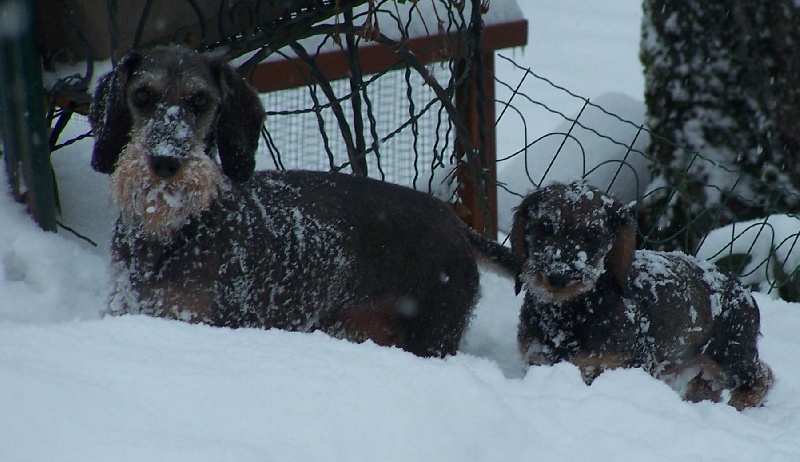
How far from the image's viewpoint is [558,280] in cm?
368

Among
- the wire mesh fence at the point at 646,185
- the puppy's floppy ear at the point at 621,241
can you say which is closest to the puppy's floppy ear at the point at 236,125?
the puppy's floppy ear at the point at 621,241

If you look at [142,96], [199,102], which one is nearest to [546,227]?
[199,102]

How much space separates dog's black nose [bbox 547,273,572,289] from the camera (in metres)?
3.67

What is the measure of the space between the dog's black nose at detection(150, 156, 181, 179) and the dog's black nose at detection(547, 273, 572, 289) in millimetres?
1538

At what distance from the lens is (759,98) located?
7824mm

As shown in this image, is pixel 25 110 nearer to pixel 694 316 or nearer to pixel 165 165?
pixel 165 165

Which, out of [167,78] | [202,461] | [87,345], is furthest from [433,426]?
[167,78]

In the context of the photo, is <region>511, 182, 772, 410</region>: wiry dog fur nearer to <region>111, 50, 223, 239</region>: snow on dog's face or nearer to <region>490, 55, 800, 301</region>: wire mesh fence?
<region>490, 55, 800, 301</region>: wire mesh fence

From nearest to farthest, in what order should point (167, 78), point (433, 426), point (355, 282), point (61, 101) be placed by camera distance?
point (433, 426) < point (167, 78) < point (355, 282) < point (61, 101)

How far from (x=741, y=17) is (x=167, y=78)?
5882mm

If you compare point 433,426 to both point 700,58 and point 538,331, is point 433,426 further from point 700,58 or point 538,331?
point 700,58

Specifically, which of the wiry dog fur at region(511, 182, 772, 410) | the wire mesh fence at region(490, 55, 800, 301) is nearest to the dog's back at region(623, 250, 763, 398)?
the wiry dog fur at region(511, 182, 772, 410)

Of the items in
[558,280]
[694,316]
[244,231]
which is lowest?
[694,316]

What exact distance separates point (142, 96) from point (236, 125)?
0.40 meters
